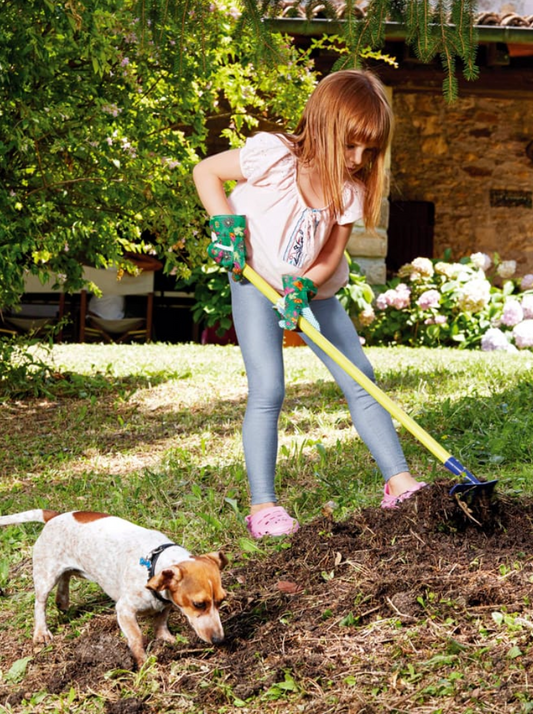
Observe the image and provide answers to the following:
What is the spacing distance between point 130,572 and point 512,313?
7094 mm

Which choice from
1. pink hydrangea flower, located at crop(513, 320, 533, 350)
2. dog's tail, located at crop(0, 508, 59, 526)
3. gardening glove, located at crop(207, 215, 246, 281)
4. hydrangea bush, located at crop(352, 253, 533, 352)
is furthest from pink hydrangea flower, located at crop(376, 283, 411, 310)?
dog's tail, located at crop(0, 508, 59, 526)

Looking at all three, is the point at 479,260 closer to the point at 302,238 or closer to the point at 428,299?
the point at 428,299

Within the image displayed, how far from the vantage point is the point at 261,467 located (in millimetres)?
3205

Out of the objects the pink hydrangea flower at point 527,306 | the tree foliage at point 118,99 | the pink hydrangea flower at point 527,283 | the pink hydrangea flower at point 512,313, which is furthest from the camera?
the pink hydrangea flower at point 527,283

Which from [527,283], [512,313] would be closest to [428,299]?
[512,313]

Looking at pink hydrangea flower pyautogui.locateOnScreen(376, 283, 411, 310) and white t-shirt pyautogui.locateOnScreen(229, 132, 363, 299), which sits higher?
white t-shirt pyautogui.locateOnScreen(229, 132, 363, 299)

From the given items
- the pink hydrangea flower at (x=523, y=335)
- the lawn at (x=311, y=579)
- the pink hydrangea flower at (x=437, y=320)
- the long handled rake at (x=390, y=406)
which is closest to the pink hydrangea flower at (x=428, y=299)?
the pink hydrangea flower at (x=437, y=320)

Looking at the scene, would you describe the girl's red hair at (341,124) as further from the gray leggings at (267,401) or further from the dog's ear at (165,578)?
the dog's ear at (165,578)

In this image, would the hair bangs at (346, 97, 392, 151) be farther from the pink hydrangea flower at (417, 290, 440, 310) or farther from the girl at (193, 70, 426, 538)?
the pink hydrangea flower at (417, 290, 440, 310)

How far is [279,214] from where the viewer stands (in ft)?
10.3

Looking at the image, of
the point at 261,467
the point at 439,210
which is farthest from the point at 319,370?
the point at 439,210

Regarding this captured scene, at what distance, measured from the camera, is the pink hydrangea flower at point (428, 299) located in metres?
8.86

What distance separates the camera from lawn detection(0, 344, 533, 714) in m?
2.10

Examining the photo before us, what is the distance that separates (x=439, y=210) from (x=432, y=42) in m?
8.13
